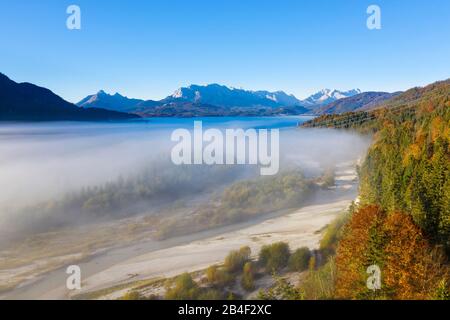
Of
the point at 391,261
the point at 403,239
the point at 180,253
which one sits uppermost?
the point at 403,239

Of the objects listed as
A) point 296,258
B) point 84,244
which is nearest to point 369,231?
point 296,258

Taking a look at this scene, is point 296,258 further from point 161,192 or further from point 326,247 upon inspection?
point 161,192

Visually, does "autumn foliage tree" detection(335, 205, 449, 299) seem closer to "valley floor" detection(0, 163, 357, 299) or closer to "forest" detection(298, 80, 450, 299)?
"forest" detection(298, 80, 450, 299)

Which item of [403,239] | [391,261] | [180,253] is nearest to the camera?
[391,261]

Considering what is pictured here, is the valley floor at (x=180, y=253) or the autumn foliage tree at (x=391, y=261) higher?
the autumn foliage tree at (x=391, y=261)

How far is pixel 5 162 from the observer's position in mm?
154500

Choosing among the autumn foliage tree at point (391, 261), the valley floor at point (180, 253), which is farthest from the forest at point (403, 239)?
the valley floor at point (180, 253)

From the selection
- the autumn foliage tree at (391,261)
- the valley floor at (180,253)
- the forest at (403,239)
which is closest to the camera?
the autumn foliage tree at (391,261)

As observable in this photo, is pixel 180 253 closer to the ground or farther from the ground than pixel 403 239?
closer to the ground

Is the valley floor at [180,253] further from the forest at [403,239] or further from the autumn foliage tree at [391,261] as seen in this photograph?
the autumn foliage tree at [391,261]

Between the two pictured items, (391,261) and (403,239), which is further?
(403,239)

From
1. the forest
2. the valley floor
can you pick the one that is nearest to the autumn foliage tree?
the forest

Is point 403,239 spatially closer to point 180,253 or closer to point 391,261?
point 391,261

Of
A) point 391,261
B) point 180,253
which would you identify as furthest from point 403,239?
point 180,253
